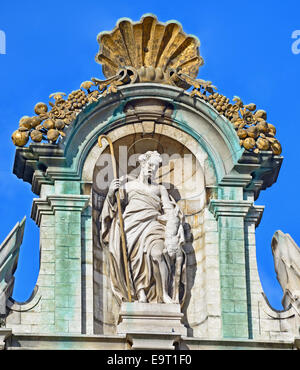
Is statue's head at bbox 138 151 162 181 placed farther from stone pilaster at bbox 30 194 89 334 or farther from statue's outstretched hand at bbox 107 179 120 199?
stone pilaster at bbox 30 194 89 334

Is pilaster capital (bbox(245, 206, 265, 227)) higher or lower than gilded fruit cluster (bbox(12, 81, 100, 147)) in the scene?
lower

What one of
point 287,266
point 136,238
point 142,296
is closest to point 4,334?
point 142,296

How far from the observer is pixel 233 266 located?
35.9 m

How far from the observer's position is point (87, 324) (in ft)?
115

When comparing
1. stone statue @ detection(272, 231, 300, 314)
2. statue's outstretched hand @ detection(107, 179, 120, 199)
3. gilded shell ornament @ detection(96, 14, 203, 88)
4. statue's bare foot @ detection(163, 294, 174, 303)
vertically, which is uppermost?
gilded shell ornament @ detection(96, 14, 203, 88)

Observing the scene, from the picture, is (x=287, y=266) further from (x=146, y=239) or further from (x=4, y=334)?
(x=4, y=334)

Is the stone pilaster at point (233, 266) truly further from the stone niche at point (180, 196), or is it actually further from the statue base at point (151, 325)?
the statue base at point (151, 325)

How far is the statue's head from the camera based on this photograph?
36750 mm

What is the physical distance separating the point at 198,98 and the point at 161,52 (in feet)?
4.09

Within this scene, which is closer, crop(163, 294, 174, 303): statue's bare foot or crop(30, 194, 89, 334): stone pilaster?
crop(30, 194, 89, 334): stone pilaster

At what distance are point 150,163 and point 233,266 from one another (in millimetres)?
2474

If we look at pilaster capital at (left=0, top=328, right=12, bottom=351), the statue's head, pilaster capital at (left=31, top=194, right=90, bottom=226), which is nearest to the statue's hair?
the statue's head

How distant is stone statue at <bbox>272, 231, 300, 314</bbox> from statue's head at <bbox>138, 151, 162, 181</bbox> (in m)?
2.45
